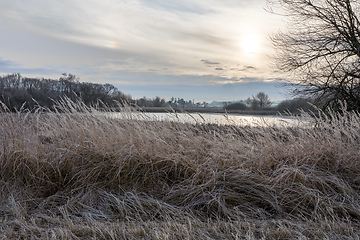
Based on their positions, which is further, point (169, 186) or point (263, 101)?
point (263, 101)

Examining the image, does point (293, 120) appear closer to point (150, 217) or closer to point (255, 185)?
point (255, 185)

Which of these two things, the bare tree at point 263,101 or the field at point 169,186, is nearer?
the field at point 169,186

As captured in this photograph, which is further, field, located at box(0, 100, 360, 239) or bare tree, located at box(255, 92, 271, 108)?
bare tree, located at box(255, 92, 271, 108)

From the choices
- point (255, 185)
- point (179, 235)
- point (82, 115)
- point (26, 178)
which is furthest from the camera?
point (82, 115)

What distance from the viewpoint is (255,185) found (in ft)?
11.6

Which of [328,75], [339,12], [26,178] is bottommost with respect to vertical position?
[26,178]

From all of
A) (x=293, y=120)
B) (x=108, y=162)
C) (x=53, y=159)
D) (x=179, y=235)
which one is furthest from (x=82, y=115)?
(x=293, y=120)

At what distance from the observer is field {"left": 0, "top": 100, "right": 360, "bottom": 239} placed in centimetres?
274

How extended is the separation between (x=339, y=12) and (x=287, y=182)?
11.0 meters

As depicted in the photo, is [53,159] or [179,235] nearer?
[179,235]

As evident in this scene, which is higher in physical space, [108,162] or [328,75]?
[328,75]

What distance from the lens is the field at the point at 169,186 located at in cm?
274

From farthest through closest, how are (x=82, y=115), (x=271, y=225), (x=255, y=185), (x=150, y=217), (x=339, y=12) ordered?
(x=339, y=12)
(x=82, y=115)
(x=255, y=185)
(x=150, y=217)
(x=271, y=225)

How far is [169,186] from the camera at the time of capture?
12.4 feet
